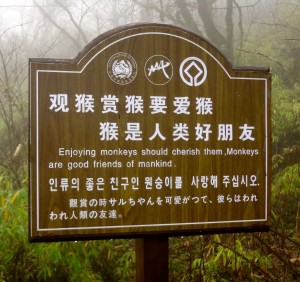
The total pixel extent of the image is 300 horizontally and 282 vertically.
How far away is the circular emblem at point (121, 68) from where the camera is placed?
233 centimetres

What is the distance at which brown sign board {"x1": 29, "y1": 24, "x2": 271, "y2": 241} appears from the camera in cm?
223

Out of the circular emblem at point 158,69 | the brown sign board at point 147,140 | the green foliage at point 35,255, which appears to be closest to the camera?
the brown sign board at point 147,140

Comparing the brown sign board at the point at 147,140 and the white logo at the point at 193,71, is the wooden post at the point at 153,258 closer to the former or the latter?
the brown sign board at the point at 147,140

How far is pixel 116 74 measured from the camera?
2.34 m

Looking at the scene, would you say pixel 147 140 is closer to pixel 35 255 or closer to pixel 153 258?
pixel 153 258

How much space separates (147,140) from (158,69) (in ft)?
1.23

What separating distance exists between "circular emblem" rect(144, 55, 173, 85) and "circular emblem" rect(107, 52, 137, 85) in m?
0.08

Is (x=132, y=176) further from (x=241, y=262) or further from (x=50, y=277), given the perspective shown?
(x=241, y=262)

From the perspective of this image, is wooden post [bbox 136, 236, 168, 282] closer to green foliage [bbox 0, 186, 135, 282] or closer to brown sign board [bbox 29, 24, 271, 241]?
brown sign board [bbox 29, 24, 271, 241]

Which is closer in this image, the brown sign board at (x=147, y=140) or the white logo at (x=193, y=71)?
→ the brown sign board at (x=147, y=140)

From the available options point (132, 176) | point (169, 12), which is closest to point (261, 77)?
point (132, 176)

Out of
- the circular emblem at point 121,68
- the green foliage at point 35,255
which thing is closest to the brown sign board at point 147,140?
the circular emblem at point 121,68

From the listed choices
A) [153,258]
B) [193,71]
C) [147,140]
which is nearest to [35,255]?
[153,258]

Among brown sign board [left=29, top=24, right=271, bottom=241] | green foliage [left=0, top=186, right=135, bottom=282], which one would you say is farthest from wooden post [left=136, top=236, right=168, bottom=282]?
A: green foliage [left=0, top=186, right=135, bottom=282]
